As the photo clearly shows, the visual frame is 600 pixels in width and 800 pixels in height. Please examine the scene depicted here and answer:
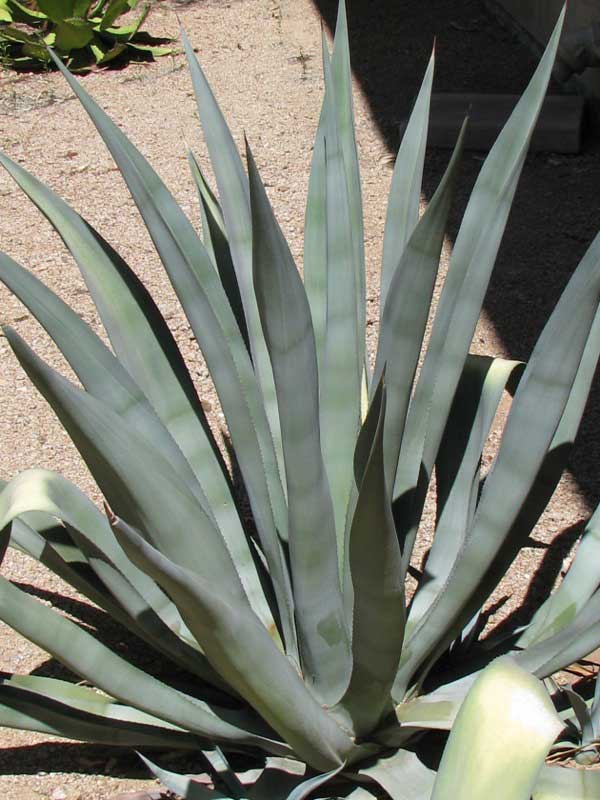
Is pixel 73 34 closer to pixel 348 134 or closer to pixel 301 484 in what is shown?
pixel 348 134

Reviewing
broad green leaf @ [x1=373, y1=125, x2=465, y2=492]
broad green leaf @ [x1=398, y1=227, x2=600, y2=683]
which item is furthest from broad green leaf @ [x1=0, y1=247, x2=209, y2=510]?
broad green leaf @ [x1=398, y1=227, x2=600, y2=683]

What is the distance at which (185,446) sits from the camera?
1814 mm

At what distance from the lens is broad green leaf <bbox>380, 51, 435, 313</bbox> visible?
6.15 feet

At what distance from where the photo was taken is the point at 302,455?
1.42m

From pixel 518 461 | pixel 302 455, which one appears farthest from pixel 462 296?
pixel 302 455

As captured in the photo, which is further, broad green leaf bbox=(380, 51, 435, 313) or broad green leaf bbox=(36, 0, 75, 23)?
broad green leaf bbox=(36, 0, 75, 23)

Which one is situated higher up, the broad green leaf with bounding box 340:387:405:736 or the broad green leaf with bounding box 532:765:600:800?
the broad green leaf with bounding box 340:387:405:736

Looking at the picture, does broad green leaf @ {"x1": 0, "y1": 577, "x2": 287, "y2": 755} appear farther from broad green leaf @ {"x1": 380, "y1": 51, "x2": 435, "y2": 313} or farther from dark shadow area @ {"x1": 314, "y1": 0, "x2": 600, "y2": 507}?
dark shadow area @ {"x1": 314, "y1": 0, "x2": 600, "y2": 507}

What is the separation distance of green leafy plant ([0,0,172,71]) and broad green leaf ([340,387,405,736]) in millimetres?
4690

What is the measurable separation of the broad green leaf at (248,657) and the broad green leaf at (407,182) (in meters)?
0.71

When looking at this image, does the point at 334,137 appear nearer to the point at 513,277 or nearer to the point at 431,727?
the point at 431,727

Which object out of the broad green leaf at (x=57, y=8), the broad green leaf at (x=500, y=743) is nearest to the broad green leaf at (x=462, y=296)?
the broad green leaf at (x=500, y=743)

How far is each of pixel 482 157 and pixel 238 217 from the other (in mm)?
2819

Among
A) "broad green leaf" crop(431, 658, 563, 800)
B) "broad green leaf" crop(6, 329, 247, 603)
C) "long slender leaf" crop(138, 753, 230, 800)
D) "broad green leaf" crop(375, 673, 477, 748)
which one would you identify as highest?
"broad green leaf" crop(6, 329, 247, 603)
